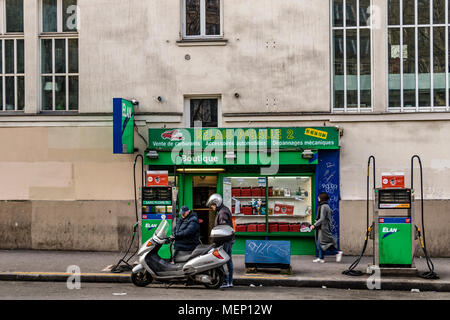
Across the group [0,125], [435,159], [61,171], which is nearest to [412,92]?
[435,159]

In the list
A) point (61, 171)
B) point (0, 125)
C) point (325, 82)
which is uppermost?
point (325, 82)

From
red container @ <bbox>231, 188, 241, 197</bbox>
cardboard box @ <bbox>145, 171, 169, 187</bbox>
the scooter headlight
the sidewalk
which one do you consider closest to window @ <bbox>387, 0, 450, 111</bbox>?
the sidewalk

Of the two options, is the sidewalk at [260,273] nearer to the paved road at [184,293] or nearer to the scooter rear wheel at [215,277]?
the paved road at [184,293]

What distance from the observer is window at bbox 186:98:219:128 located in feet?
50.9

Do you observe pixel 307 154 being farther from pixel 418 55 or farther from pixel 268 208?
pixel 418 55

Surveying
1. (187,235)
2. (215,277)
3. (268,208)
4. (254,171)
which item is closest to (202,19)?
(254,171)

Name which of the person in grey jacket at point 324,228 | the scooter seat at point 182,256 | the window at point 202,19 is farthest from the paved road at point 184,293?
the window at point 202,19

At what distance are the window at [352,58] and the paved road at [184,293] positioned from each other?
604cm

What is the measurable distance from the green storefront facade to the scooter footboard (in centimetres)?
467

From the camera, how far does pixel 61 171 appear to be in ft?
50.9
